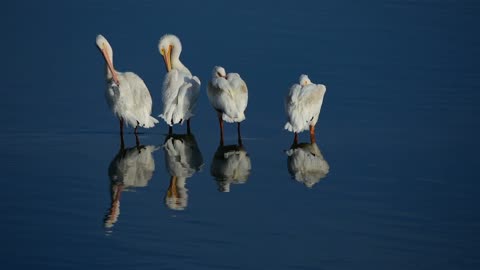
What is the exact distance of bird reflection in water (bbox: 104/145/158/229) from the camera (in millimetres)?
9312

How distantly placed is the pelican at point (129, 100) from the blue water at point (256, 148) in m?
0.24

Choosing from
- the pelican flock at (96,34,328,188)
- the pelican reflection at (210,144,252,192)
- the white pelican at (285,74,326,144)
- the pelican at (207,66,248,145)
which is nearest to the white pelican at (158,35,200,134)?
the pelican flock at (96,34,328,188)

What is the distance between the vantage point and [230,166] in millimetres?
10852

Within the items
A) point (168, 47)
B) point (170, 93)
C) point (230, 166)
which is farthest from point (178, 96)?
point (230, 166)

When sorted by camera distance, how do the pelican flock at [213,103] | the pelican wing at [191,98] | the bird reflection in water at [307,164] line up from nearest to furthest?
the bird reflection in water at [307,164], the pelican flock at [213,103], the pelican wing at [191,98]

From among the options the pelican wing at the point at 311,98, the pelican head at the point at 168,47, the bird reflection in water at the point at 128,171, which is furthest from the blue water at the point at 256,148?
the pelican head at the point at 168,47

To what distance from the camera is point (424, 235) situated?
8680mm

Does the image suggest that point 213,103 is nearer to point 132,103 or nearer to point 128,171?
point 132,103

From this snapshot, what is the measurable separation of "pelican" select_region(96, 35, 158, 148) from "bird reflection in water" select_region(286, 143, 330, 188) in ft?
5.73

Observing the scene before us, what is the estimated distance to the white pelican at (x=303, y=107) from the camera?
1185cm

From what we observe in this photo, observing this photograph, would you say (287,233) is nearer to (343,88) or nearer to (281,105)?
(281,105)

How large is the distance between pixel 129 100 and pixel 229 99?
1.14 meters

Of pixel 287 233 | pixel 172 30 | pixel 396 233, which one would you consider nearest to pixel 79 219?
pixel 287 233

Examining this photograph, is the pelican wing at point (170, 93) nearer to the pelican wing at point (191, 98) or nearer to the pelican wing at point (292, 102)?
the pelican wing at point (191, 98)
